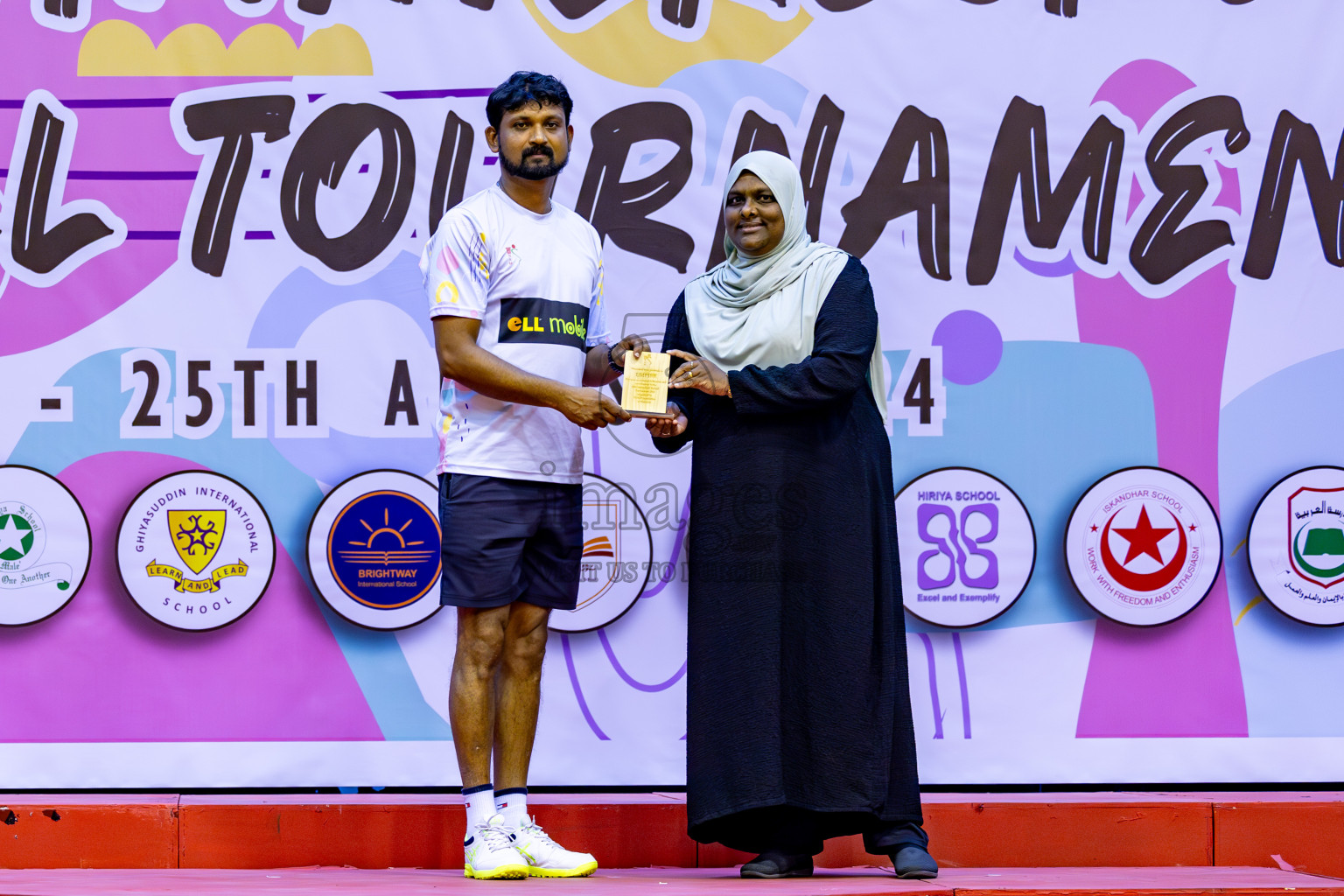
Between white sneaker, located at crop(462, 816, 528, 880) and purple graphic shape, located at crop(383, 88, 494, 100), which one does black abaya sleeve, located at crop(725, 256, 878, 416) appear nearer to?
white sneaker, located at crop(462, 816, 528, 880)

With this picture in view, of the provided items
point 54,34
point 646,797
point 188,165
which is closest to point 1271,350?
point 646,797

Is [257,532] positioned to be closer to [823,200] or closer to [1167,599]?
[823,200]

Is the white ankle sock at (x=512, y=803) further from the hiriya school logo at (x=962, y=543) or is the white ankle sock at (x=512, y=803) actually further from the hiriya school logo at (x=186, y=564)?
the hiriya school logo at (x=962, y=543)

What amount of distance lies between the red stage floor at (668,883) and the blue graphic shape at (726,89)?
203 cm

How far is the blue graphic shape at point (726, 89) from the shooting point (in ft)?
12.0

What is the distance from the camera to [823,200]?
366 cm

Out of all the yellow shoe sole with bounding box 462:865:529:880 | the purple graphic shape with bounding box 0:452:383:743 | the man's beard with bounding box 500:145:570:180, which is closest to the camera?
the yellow shoe sole with bounding box 462:865:529:880

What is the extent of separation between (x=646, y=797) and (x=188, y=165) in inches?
90.3

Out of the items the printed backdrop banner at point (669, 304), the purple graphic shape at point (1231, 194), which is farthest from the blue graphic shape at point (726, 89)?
the purple graphic shape at point (1231, 194)

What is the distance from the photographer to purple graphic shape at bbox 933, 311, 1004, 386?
12.0 feet

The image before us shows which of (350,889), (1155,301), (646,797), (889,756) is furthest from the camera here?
(1155,301)

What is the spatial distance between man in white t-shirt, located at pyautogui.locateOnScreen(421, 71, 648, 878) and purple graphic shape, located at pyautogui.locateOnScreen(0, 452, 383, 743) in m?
0.97

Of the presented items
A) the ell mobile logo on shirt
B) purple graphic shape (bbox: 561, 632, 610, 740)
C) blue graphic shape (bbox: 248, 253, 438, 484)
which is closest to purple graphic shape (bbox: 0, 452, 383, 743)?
blue graphic shape (bbox: 248, 253, 438, 484)

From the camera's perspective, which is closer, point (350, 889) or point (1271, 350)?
point (350, 889)
